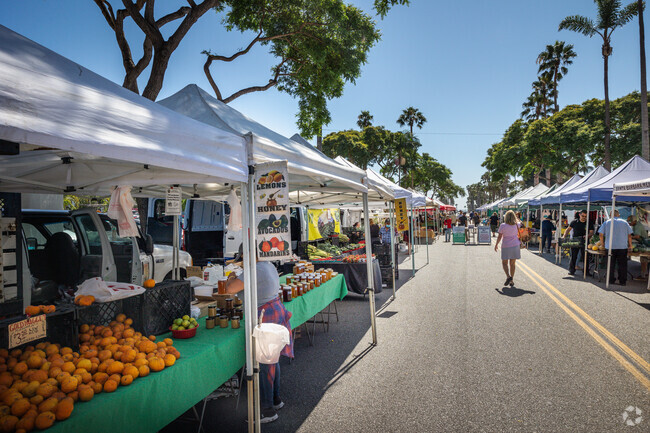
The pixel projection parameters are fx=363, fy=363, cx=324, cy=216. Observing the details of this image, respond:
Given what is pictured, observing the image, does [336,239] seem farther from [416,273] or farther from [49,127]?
[49,127]

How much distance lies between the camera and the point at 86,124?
81.1 inches

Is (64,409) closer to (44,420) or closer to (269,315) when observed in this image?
(44,420)

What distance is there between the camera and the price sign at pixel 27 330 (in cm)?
230

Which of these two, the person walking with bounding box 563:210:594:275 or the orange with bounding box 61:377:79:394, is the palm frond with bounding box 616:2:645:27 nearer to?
the person walking with bounding box 563:210:594:275

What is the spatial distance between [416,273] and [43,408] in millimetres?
11921

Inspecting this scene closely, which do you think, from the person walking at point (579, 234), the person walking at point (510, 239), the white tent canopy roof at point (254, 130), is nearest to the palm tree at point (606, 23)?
the person walking at point (579, 234)

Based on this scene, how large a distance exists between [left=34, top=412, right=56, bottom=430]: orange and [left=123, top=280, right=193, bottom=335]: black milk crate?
121 centimetres

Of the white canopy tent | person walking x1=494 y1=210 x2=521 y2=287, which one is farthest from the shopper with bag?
person walking x1=494 y1=210 x2=521 y2=287

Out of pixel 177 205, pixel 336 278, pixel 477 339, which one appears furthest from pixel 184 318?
pixel 477 339

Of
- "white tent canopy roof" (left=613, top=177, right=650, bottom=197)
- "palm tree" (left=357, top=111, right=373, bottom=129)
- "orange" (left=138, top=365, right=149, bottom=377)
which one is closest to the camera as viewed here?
"orange" (left=138, top=365, right=149, bottom=377)

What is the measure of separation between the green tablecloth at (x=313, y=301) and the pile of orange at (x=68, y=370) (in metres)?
2.13

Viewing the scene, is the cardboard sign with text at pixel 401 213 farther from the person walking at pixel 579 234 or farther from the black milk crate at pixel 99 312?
the black milk crate at pixel 99 312

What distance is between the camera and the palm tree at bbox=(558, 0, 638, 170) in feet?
73.6

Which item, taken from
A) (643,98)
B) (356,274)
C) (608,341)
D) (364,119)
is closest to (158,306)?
(356,274)
